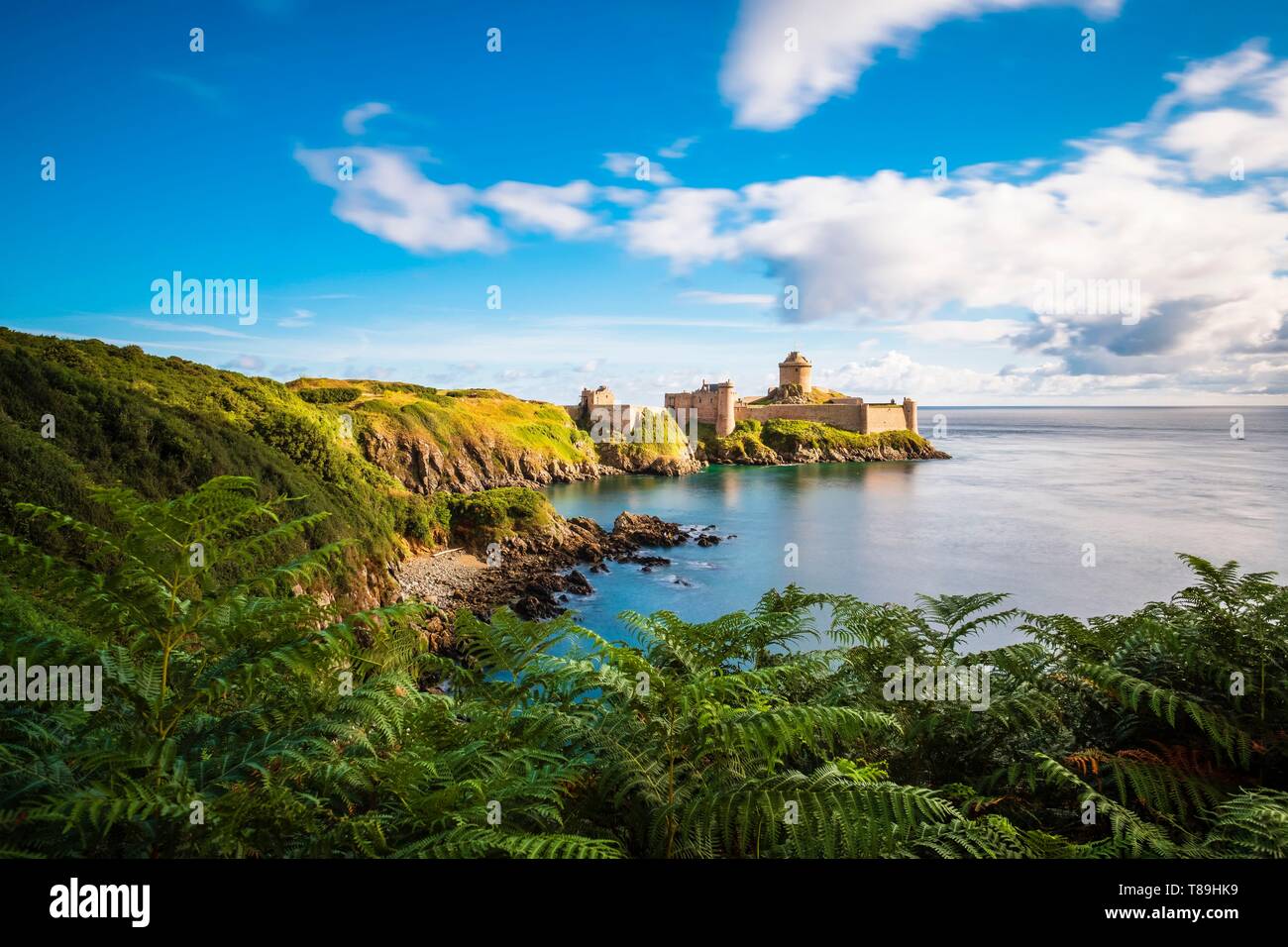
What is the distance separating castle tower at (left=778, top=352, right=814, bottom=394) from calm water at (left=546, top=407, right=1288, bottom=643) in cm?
3621

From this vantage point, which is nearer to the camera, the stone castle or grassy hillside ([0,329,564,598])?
grassy hillside ([0,329,564,598])

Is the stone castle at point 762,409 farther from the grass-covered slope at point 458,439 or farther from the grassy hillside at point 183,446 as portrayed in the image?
the grassy hillside at point 183,446

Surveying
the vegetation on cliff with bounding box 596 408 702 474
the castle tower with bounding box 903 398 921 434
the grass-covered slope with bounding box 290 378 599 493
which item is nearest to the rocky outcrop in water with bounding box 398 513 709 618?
the grass-covered slope with bounding box 290 378 599 493

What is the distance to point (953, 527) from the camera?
154ft

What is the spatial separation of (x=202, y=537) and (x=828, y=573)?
35001 mm

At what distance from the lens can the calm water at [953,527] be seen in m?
31.2

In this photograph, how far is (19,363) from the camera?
18609 millimetres

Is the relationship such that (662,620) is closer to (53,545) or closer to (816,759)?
(816,759)

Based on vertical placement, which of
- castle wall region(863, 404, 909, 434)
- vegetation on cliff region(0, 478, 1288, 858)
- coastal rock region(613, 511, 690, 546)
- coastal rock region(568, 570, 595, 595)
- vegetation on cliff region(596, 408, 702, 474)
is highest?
castle wall region(863, 404, 909, 434)

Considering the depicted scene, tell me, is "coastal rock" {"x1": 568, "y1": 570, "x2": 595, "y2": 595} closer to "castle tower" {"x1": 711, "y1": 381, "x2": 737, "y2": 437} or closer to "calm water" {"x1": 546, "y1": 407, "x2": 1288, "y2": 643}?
"calm water" {"x1": 546, "y1": 407, "x2": 1288, "y2": 643}

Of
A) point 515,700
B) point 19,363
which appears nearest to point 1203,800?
point 515,700

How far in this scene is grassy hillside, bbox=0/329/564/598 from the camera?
15117mm

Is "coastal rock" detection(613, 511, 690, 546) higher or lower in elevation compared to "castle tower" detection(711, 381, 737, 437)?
lower

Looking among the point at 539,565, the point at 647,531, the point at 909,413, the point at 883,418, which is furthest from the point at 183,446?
the point at 909,413
